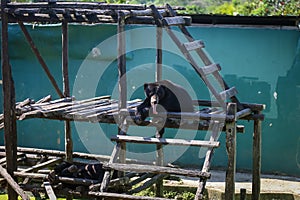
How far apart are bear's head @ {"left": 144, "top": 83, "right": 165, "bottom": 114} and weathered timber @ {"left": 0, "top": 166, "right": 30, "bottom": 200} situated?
1.97 metres

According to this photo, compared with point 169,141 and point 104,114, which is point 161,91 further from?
point 169,141

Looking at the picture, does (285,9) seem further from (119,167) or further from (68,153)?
(119,167)

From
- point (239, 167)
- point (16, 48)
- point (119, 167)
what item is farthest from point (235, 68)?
point (119, 167)

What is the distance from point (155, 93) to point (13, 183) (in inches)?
85.7

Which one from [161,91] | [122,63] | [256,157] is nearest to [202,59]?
[161,91]

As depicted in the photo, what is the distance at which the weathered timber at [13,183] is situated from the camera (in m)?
7.76

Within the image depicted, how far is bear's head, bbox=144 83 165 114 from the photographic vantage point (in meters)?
7.71

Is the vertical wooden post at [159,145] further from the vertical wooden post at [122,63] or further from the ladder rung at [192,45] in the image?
the vertical wooden post at [122,63]

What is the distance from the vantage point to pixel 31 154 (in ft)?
32.9

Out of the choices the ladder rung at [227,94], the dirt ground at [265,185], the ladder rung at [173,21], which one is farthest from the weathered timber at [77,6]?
the dirt ground at [265,185]

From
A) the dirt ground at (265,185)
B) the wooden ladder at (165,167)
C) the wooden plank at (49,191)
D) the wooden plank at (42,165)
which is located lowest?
the dirt ground at (265,185)

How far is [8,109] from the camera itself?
319 inches

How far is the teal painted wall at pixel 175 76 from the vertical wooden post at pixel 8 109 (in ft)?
13.2

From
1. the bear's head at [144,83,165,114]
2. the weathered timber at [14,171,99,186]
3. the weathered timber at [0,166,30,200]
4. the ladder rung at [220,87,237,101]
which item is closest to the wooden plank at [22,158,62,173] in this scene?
the weathered timber at [14,171,99,186]
